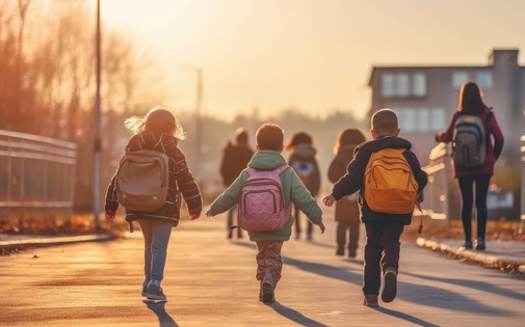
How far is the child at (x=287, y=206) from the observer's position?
898 centimetres

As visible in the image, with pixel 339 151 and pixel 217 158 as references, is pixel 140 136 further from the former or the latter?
pixel 217 158

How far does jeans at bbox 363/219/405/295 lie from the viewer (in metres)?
8.73

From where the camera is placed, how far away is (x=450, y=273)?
12.2 meters

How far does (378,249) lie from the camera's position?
8.89 meters

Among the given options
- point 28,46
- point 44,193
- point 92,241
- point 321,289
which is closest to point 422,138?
point 28,46

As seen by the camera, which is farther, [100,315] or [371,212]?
[371,212]

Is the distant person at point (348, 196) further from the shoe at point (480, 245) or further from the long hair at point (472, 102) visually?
→ the long hair at point (472, 102)

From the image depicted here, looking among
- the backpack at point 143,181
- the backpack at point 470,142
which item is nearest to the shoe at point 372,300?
the backpack at point 143,181

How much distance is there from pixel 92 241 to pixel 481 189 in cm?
720

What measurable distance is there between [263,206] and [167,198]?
0.76m

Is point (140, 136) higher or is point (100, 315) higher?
point (140, 136)

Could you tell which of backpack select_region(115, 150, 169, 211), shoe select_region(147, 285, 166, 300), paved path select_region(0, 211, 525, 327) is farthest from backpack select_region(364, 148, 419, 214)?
shoe select_region(147, 285, 166, 300)

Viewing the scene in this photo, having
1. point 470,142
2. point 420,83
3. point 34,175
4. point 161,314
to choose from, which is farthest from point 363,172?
point 420,83

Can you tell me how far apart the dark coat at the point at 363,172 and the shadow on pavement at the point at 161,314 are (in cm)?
154
